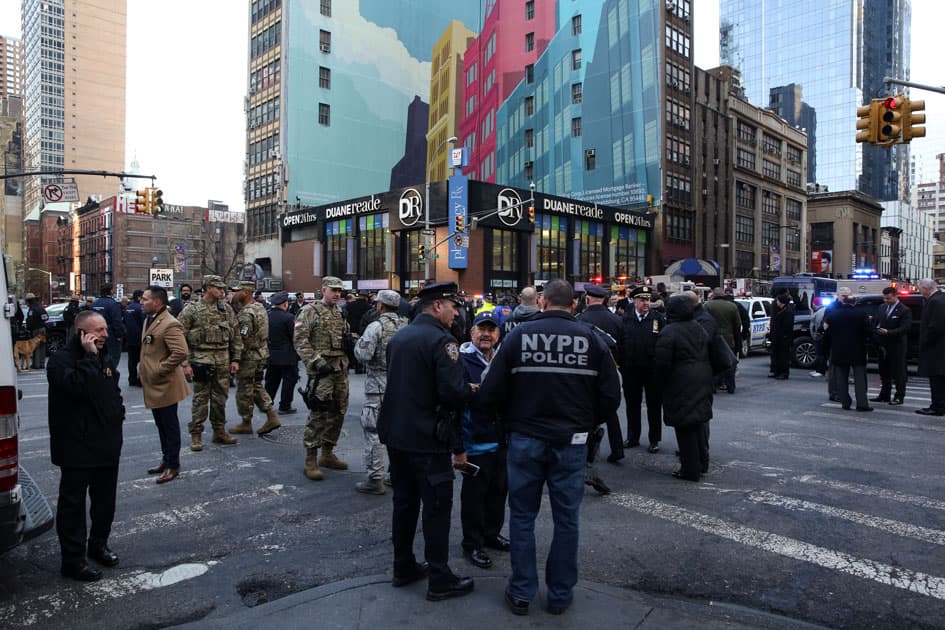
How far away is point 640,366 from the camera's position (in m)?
8.28

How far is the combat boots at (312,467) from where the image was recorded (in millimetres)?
6660

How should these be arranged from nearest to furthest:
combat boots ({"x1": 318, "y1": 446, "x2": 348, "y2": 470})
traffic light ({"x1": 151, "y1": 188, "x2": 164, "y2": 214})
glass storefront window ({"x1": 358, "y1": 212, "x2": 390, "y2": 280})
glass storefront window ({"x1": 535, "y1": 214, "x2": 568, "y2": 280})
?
combat boots ({"x1": 318, "y1": 446, "x2": 348, "y2": 470}), traffic light ({"x1": 151, "y1": 188, "x2": 164, "y2": 214}), glass storefront window ({"x1": 535, "y1": 214, "x2": 568, "y2": 280}), glass storefront window ({"x1": 358, "y1": 212, "x2": 390, "y2": 280})

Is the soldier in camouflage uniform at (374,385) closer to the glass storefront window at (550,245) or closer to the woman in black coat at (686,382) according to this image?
the woman in black coat at (686,382)

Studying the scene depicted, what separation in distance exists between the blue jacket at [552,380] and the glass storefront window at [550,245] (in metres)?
42.6

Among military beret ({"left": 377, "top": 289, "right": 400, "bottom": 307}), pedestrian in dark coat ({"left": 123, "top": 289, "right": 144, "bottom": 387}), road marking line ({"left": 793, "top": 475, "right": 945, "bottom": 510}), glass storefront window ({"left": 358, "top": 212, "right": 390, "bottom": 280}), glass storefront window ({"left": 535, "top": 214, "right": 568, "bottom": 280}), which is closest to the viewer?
road marking line ({"left": 793, "top": 475, "right": 945, "bottom": 510})

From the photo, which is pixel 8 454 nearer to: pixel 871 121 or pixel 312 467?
pixel 312 467

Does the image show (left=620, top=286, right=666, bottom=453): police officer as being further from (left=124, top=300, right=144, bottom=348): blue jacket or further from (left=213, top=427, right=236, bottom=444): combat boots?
(left=124, top=300, right=144, bottom=348): blue jacket

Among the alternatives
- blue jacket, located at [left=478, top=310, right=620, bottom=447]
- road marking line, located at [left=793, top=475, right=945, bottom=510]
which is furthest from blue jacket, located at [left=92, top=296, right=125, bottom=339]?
road marking line, located at [left=793, top=475, right=945, bottom=510]

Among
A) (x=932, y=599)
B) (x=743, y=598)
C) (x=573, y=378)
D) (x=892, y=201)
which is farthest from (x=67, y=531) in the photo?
(x=892, y=201)

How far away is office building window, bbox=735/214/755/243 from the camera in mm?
64625

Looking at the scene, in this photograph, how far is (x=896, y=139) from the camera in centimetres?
1455

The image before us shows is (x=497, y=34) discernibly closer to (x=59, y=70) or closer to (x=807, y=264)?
(x=807, y=264)

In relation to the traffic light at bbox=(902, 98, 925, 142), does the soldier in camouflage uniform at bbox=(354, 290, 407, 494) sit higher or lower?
lower

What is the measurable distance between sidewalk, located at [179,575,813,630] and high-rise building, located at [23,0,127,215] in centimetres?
16437
